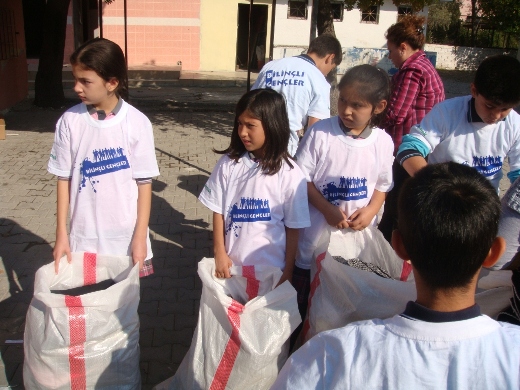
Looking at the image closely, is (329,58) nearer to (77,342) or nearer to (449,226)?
(77,342)

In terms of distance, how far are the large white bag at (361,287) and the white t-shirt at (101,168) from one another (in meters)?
0.96

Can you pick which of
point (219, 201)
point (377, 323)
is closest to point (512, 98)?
point (219, 201)

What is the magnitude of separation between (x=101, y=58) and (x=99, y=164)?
0.48m

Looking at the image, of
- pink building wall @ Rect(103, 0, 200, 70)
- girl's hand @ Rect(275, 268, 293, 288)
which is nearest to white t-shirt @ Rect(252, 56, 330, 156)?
girl's hand @ Rect(275, 268, 293, 288)

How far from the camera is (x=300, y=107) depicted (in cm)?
412

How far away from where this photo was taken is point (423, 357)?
4.02 feet

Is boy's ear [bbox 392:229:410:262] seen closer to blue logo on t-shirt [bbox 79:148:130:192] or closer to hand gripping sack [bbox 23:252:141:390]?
hand gripping sack [bbox 23:252:141:390]

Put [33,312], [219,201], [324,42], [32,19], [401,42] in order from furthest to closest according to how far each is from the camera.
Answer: [32,19], [324,42], [401,42], [219,201], [33,312]

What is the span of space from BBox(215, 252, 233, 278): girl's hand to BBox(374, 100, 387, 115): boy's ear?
1.00 m

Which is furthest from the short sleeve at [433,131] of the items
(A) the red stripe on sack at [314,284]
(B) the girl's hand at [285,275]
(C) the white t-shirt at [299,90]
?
(C) the white t-shirt at [299,90]

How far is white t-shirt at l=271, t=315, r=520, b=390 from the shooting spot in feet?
3.94

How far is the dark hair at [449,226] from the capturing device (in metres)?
1.25

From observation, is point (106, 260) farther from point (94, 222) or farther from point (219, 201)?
point (219, 201)

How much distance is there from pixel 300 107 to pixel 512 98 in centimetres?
187
